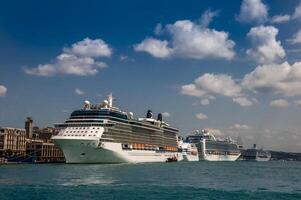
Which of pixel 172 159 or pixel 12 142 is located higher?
pixel 12 142

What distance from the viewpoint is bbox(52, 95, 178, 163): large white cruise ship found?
115000 millimetres

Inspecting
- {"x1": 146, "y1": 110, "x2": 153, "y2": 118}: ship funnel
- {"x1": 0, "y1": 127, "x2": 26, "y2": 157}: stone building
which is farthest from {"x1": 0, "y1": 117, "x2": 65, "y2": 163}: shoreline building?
{"x1": 146, "y1": 110, "x2": 153, "y2": 118}: ship funnel

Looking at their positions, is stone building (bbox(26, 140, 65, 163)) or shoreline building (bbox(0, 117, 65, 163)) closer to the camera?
shoreline building (bbox(0, 117, 65, 163))

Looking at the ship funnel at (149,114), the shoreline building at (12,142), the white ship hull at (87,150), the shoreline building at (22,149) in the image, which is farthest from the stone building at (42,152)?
the white ship hull at (87,150)

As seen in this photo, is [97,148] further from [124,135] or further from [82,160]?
[124,135]

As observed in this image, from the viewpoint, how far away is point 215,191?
5809 cm

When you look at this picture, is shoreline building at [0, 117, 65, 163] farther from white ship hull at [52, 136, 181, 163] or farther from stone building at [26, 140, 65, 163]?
white ship hull at [52, 136, 181, 163]

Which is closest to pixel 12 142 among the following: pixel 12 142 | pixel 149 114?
pixel 12 142

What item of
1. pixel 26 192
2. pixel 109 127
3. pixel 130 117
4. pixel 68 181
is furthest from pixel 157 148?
pixel 26 192

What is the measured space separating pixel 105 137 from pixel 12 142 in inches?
2744

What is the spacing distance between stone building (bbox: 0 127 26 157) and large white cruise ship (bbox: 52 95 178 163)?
50.7m

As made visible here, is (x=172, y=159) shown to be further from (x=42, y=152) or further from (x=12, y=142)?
(x=12, y=142)

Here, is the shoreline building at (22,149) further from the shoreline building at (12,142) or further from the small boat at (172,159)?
the small boat at (172,159)

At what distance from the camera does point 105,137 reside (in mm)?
119500
